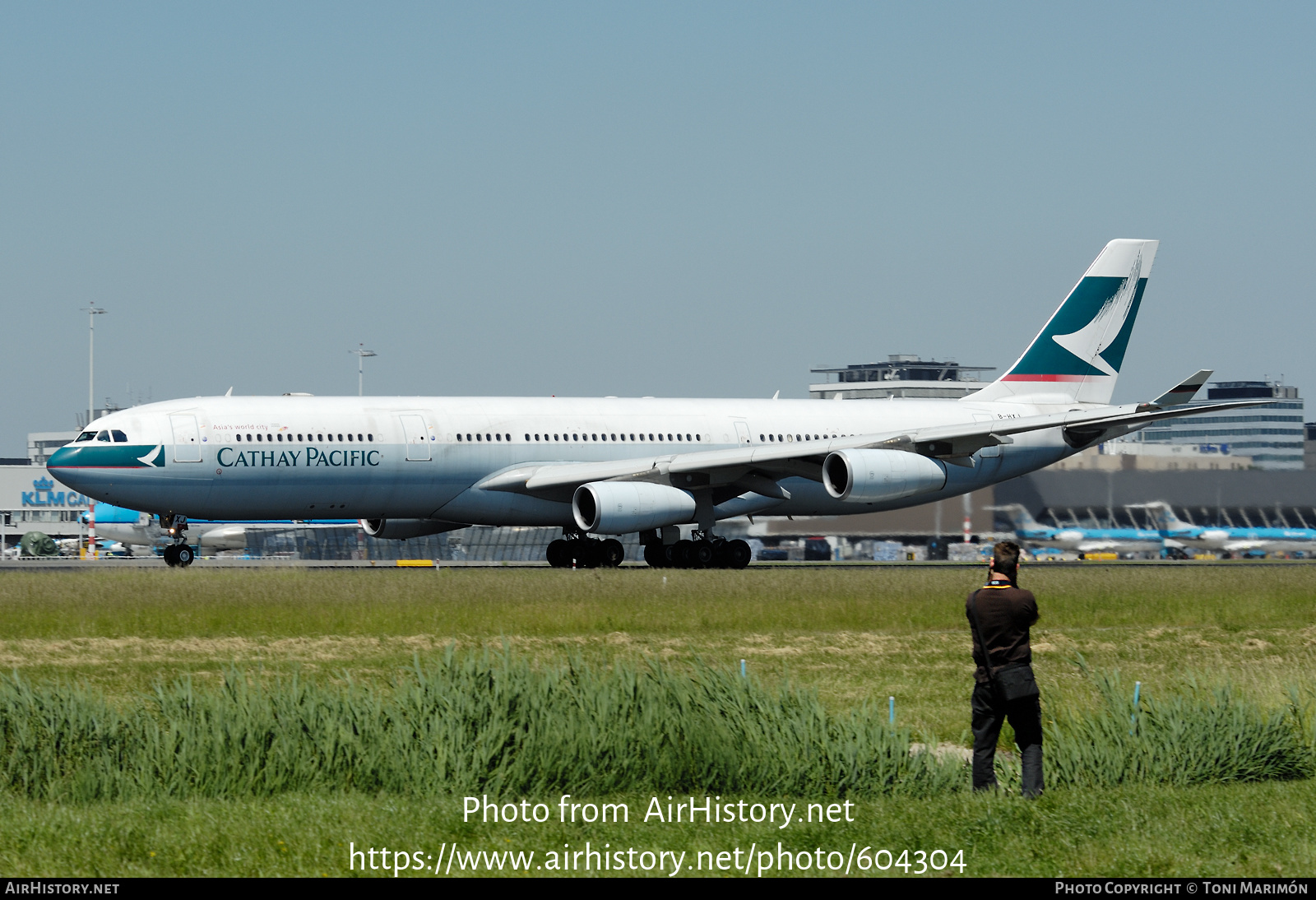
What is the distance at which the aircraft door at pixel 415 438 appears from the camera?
35.9 meters

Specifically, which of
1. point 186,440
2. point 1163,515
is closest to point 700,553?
point 186,440

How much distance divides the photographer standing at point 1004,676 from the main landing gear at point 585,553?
26878mm

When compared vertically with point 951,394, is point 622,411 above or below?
below

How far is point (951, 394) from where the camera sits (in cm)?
13925

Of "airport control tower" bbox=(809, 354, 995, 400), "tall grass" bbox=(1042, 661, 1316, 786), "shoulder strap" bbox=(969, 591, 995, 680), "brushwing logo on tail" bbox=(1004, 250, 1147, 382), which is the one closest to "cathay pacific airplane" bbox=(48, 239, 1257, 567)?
"brushwing logo on tail" bbox=(1004, 250, 1147, 382)

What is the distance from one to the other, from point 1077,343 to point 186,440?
24.3m

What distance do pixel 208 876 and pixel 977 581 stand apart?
24415 millimetres

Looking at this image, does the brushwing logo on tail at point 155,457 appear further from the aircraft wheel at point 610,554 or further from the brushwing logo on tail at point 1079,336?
the brushwing logo on tail at point 1079,336

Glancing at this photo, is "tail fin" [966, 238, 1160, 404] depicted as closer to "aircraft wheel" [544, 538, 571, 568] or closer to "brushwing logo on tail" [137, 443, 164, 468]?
"aircraft wheel" [544, 538, 571, 568]

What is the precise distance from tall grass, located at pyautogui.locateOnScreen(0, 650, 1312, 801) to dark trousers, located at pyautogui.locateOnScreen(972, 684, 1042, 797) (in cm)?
38

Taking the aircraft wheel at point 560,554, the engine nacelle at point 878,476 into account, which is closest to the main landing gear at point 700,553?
the aircraft wheel at point 560,554

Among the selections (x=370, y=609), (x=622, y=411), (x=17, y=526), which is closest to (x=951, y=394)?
(x=17, y=526)

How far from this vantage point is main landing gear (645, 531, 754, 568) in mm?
37844

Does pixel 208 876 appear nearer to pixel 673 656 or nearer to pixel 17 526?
pixel 673 656
